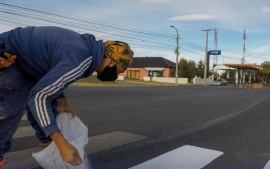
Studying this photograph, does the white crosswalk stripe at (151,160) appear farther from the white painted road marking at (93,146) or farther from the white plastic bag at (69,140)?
the white plastic bag at (69,140)

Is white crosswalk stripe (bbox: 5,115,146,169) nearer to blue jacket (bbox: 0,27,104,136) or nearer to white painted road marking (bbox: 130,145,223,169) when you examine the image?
white painted road marking (bbox: 130,145,223,169)

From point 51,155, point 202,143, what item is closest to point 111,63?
point 51,155

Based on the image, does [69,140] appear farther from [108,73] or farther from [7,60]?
[7,60]

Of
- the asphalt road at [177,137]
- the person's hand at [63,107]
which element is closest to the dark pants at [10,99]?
the person's hand at [63,107]

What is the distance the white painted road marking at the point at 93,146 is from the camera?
14.9 feet

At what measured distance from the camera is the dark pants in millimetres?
2928

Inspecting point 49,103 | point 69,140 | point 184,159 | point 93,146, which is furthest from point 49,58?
point 93,146

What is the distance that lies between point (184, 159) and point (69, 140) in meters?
2.54

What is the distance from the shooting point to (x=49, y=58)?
284cm

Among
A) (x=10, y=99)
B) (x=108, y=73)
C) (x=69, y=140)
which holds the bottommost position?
(x=69, y=140)

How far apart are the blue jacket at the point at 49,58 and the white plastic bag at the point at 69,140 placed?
0.46m

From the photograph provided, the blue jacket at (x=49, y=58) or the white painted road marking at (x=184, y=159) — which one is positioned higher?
the blue jacket at (x=49, y=58)

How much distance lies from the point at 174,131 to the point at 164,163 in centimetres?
281

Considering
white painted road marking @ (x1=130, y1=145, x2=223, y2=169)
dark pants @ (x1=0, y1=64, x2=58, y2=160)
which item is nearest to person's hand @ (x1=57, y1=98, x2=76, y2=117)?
dark pants @ (x1=0, y1=64, x2=58, y2=160)
